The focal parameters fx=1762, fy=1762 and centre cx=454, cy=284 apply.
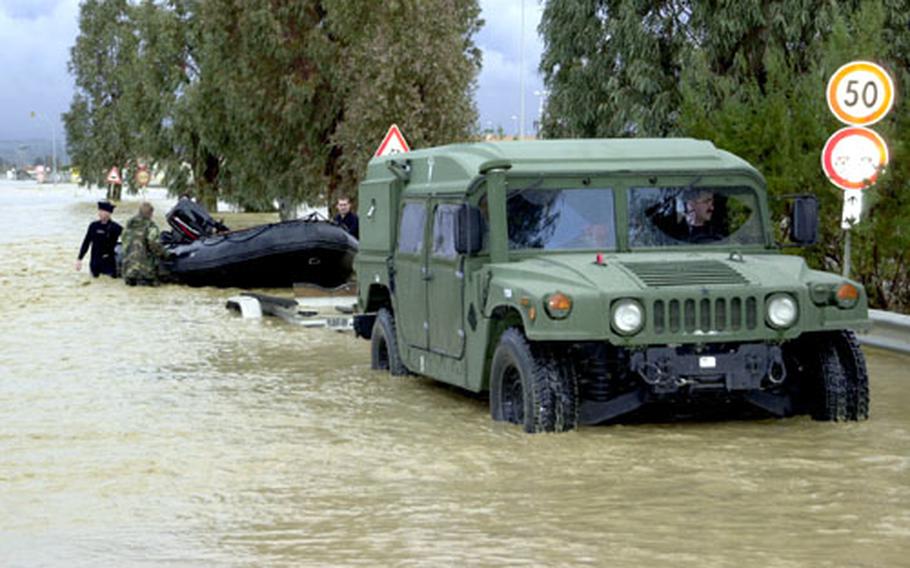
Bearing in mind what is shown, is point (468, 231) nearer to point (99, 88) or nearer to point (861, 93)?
point (861, 93)

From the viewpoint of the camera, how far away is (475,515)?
878 cm

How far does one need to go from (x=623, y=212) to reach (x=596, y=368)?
4.83 ft

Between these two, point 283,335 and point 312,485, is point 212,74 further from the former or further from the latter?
point 312,485

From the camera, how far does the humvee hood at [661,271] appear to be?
11125mm

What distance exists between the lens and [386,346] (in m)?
15.4

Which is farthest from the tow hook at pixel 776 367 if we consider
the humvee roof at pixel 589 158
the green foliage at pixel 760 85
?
the green foliage at pixel 760 85

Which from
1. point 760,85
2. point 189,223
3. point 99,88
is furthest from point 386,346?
point 99,88

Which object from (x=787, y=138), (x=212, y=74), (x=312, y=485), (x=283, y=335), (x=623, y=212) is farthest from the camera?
(x=212, y=74)

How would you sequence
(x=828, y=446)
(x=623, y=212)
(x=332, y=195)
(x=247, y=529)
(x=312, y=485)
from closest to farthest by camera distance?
(x=247, y=529), (x=312, y=485), (x=828, y=446), (x=623, y=212), (x=332, y=195)

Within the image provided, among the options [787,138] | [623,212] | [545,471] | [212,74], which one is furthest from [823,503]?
[212,74]

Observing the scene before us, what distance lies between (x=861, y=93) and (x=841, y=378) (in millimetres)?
5653

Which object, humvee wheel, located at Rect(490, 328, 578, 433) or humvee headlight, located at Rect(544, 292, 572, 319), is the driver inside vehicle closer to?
humvee wheel, located at Rect(490, 328, 578, 433)

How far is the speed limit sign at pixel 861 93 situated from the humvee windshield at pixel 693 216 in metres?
4.28

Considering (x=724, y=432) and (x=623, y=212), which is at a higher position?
(x=623, y=212)
